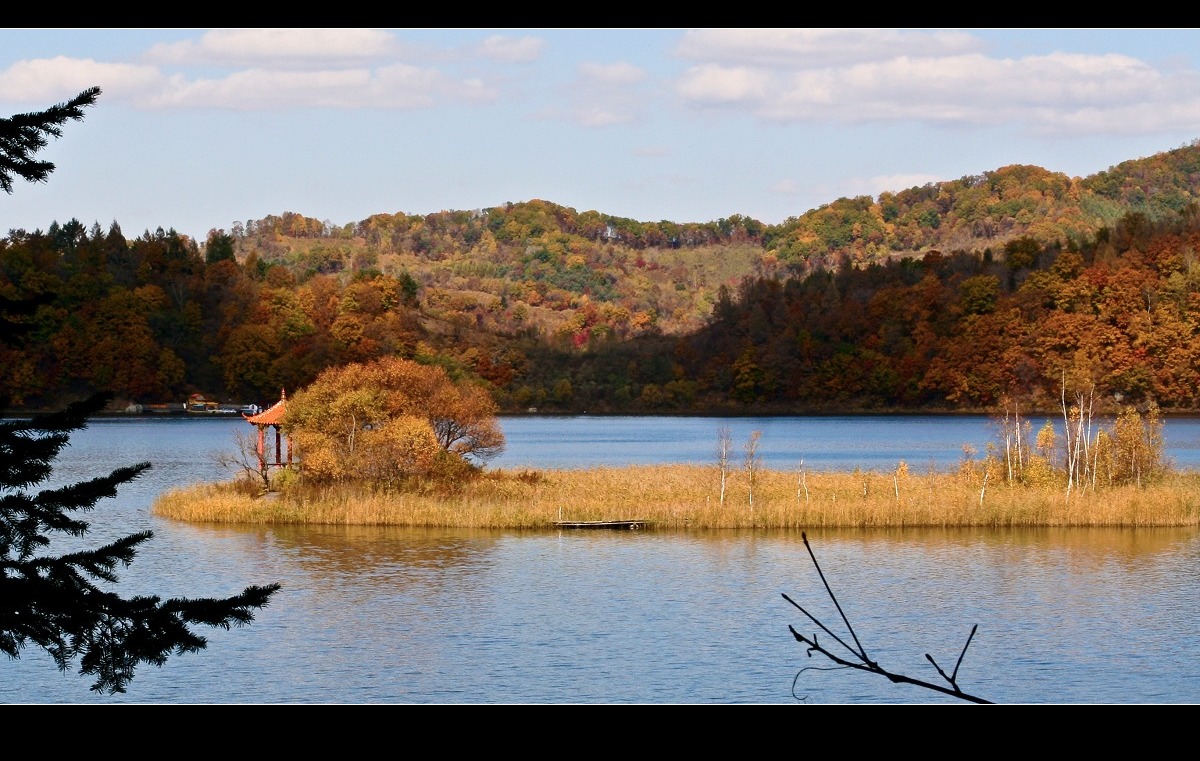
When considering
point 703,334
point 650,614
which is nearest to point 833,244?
point 703,334

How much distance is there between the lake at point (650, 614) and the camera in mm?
19625

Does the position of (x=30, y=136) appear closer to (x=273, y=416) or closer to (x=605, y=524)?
(x=605, y=524)

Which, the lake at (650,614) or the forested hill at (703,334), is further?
the forested hill at (703,334)

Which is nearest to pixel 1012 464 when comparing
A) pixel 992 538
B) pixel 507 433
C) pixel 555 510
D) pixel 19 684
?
pixel 992 538

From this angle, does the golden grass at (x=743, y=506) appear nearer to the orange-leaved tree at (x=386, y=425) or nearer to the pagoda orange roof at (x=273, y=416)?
the orange-leaved tree at (x=386, y=425)

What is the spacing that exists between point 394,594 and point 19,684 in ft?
28.4

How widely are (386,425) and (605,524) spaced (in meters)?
6.48

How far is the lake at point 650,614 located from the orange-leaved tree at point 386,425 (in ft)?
6.87

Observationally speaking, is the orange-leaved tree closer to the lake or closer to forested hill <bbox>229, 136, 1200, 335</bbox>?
the lake

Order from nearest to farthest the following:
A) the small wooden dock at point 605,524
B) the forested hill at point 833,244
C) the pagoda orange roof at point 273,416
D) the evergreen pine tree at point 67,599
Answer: the evergreen pine tree at point 67,599
the small wooden dock at point 605,524
the pagoda orange roof at point 273,416
the forested hill at point 833,244

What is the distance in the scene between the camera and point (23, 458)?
3.98 m

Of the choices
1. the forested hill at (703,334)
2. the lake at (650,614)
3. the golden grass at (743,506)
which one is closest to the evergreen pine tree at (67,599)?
the lake at (650,614)

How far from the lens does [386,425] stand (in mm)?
36719

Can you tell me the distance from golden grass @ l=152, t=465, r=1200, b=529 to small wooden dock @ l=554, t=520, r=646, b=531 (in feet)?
0.80
